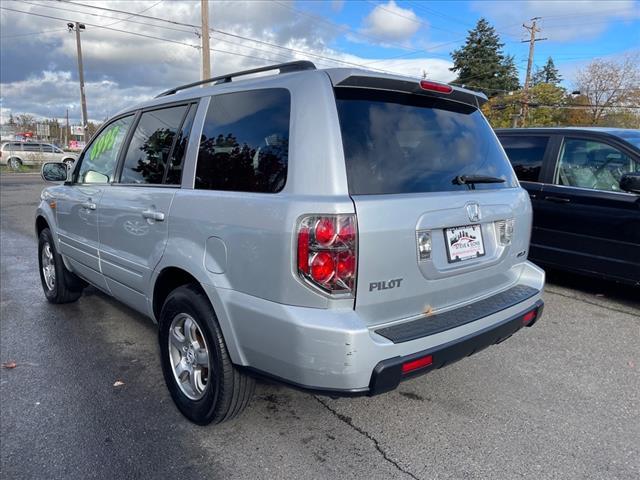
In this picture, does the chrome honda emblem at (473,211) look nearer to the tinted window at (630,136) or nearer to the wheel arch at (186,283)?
the wheel arch at (186,283)

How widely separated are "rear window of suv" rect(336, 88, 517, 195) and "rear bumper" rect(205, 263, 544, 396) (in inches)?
24.2

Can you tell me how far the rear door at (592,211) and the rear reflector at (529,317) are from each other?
238 centimetres

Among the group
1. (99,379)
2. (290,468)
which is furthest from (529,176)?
(99,379)

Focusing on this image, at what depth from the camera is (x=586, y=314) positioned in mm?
4695

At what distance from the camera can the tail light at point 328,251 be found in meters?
2.02

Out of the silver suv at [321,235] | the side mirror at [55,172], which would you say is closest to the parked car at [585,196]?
the silver suv at [321,235]

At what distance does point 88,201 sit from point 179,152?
4.56 feet

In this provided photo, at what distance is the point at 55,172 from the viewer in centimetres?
468

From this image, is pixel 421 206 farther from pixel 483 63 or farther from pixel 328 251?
pixel 483 63

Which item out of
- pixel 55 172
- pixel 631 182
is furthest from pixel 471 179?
pixel 55 172

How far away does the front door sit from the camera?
148 inches

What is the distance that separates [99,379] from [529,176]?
16.0ft

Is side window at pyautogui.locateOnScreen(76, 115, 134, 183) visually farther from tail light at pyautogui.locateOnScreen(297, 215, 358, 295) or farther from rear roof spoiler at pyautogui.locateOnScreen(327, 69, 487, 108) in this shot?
tail light at pyautogui.locateOnScreen(297, 215, 358, 295)

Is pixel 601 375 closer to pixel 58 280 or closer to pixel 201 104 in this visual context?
pixel 201 104
